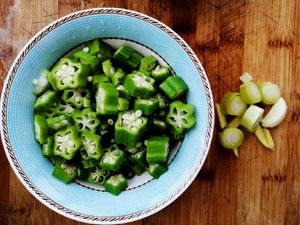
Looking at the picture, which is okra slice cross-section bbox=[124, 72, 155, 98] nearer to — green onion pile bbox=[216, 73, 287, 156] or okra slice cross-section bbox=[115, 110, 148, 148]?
okra slice cross-section bbox=[115, 110, 148, 148]

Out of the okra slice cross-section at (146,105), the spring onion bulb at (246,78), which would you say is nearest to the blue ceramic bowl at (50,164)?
the okra slice cross-section at (146,105)

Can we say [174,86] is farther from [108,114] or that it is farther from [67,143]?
[67,143]

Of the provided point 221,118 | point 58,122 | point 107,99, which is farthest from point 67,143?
point 221,118

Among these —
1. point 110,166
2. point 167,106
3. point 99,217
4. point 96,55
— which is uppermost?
point 96,55

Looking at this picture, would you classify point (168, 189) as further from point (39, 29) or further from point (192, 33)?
point (39, 29)

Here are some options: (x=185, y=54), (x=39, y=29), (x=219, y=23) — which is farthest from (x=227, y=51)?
(x=39, y=29)

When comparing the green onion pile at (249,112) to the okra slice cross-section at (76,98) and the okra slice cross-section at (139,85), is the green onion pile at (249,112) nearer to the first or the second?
the okra slice cross-section at (139,85)
